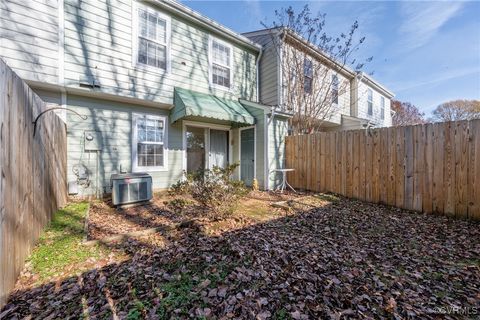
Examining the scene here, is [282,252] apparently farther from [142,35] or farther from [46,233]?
[142,35]

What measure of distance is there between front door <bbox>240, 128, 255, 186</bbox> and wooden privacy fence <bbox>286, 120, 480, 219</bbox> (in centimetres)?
189

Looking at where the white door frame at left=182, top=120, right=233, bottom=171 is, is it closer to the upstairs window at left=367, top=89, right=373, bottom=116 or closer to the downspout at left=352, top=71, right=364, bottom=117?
the downspout at left=352, top=71, right=364, bottom=117

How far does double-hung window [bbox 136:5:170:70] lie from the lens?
6379mm

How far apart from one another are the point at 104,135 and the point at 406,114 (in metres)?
30.8

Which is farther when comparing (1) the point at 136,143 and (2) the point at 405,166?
(1) the point at 136,143

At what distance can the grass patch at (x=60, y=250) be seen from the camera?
8.93 ft

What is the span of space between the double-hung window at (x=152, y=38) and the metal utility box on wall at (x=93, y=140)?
2382mm

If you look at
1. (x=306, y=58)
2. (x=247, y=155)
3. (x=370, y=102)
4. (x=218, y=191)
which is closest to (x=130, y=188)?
(x=218, y=191)

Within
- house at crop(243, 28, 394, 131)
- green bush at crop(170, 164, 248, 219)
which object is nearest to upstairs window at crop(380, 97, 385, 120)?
house at crop(243, 28, 394, 131)

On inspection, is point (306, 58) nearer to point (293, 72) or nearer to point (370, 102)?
point (293, 72)

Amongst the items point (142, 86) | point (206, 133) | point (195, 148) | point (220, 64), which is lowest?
point (195, 148)

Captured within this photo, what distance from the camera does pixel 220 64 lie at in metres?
8.12

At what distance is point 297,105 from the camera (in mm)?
9383

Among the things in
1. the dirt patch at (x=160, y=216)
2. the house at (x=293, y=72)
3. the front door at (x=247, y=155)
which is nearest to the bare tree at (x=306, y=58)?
the house at (x=293, y=72)
